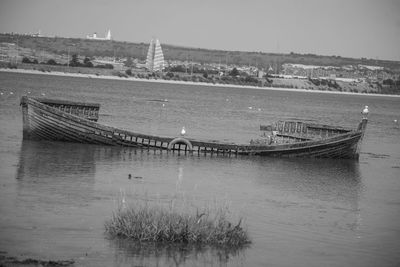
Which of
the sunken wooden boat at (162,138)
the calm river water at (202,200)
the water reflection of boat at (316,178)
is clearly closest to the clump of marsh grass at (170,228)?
the calm river water at (202,200)

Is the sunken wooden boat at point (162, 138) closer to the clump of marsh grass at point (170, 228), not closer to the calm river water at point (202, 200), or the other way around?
the calm river water at point (202, 200)

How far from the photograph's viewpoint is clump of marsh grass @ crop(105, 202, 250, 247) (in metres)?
23.8

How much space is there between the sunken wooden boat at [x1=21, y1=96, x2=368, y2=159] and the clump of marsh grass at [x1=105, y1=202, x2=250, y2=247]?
1847 centimetres

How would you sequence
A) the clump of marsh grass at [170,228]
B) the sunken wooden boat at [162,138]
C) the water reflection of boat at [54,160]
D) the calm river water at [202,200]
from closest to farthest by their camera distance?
the calm river water at [202,200], the clump of marsh grass at [170,228], the water reflection of boat at [54,160], the sunken wooden boat at [162,138]

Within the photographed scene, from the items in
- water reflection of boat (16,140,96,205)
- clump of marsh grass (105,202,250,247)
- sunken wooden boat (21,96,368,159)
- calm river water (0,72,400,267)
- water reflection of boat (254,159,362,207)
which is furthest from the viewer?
sunken wooden boat (21,96,368,159)

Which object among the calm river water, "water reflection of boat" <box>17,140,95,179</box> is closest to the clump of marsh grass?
the calm river water

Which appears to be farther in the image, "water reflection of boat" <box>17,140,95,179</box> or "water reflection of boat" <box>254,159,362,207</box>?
"water reflection of boat" <box>254,159,362,207</box>

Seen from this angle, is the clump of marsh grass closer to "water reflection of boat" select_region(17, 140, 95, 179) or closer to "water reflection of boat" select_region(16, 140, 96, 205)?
"water reflection of boat" select_region(16, 140, 96, 205)

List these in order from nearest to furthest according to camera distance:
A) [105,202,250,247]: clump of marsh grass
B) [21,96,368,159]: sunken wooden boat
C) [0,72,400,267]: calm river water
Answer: [0,72,400,267]: calm river water → [105,202,250,247]: clump of marsh grass → [21,96,368,159]: sunken wooden boat

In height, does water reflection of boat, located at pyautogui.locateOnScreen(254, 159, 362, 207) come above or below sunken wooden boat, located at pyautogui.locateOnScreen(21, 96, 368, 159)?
below

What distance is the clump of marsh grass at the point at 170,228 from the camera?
23.8 metres

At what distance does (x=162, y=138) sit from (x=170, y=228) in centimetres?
2039

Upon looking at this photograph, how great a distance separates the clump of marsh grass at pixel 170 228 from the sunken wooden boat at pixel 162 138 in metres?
18.5

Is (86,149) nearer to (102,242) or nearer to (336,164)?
(336,164)
